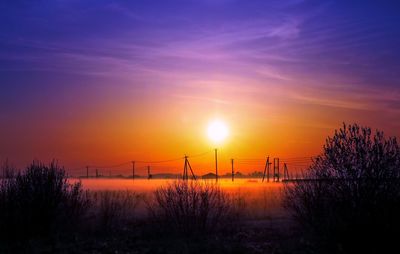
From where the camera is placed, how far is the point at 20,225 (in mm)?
25234

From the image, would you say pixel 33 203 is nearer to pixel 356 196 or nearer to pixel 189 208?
pixel 189 208

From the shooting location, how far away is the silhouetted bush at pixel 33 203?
2522 cm

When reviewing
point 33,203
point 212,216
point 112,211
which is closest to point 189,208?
point 212,216

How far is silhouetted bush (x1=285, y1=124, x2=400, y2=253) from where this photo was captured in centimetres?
1759

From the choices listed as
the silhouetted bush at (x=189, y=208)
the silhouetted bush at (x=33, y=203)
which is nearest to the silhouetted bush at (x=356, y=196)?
the silhouetted bush at (x=189, y=208)

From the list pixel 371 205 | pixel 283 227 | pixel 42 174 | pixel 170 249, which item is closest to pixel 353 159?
pixel 371 205

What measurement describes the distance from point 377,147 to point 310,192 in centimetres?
439

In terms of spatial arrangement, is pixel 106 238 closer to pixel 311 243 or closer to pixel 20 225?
pixel 20 225

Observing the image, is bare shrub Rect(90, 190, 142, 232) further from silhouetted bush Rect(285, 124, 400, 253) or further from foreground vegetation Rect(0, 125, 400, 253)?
silhouetted bush Rect(285, 124, 400, 253)

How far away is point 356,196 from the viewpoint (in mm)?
19391

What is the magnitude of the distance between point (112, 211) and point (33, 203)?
563 cm

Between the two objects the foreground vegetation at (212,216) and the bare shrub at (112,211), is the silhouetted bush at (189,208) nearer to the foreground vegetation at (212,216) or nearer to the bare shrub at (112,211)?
the foreground vegetation at (212,216)

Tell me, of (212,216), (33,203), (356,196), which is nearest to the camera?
(356,196)

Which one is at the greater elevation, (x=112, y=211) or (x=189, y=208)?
(x=189, y=208)
